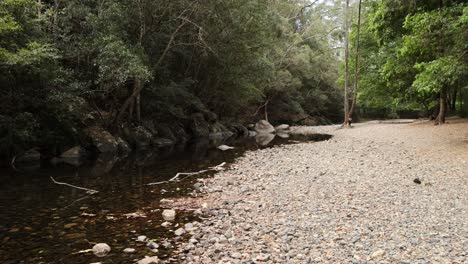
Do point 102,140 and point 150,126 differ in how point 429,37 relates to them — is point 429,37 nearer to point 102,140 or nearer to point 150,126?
point 102,140

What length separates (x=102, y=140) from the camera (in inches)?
767

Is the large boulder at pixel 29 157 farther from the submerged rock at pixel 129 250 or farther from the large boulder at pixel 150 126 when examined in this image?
the submerged rock at pixel 129 250

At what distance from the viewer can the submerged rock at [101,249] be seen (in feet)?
18.0

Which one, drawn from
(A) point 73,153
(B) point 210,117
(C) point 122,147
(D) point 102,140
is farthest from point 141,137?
(B) point 210,117

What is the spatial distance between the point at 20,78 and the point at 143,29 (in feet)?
23.2

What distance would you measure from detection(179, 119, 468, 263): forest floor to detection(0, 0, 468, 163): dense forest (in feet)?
18.1

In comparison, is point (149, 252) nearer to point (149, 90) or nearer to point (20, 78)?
point (20, 78)

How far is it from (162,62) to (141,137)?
19.6 feet

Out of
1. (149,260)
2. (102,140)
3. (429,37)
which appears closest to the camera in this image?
(149,260)

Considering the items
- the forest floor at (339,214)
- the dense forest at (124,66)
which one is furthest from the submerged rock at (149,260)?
the dense forest at (124,66)

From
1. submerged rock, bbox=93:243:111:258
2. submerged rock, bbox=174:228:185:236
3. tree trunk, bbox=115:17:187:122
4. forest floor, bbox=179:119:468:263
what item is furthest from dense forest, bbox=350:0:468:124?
submerged rock, bbox=93:243:111:258

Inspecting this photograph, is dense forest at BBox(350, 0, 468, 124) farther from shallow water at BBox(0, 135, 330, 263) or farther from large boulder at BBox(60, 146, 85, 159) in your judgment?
large boulder at BBox(60, 146, 85, 159)

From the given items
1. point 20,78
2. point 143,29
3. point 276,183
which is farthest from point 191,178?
point 143,29

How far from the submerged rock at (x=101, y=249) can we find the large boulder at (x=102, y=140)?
1464cm
